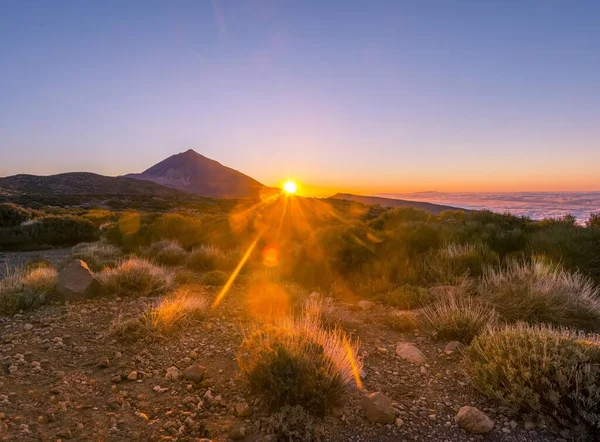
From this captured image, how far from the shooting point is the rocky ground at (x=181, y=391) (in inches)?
122

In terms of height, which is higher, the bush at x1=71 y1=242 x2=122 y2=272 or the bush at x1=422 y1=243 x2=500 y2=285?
the bush at x1=422 y1=243 x2=500 y2=285

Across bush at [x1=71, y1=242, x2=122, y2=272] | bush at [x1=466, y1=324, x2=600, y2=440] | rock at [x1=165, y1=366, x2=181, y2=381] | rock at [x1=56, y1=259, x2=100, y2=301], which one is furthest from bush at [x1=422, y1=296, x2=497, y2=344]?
bush at [x1=71, y1=242, x2=122, y2=272]

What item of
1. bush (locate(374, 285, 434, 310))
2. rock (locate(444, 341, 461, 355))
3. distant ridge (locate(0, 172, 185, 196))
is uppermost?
distant ridge (locate(0, 172, 185, 196))

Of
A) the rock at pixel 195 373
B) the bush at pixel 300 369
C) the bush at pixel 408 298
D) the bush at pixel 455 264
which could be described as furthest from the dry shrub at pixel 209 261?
the bush at pixel 300 369

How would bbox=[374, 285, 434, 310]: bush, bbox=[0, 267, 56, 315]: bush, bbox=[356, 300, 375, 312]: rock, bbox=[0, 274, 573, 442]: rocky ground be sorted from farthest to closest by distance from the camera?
1. bbox=[356, 300, 375, 312]: rock
2. bbox=[374, 285, 434, 310]: bush
3. bbox=[0, 267, 56, 315]: bush
4. bbox=[0, 274, 573, 442]: rocky ground

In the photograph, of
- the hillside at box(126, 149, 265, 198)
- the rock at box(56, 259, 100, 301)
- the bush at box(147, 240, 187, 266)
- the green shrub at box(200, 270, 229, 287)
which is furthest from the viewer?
the hillside at box(126, 149, 265, 198)

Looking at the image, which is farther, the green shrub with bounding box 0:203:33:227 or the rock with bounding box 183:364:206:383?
the green shrub with bounding box 0:203:33:227

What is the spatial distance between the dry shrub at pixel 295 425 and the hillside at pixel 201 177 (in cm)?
12486

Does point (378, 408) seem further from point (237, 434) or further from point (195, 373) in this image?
point (195, 373)

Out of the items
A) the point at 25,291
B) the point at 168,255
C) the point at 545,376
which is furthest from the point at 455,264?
the point at 25,291

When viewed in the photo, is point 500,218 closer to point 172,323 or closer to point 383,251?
point 383,251

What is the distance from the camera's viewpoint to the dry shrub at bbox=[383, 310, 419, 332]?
18.0 feet

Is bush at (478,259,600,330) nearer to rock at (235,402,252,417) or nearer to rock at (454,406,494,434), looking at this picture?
rock at (454,406,494,434)

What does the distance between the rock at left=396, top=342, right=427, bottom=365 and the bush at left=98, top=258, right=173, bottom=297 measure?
495cm
